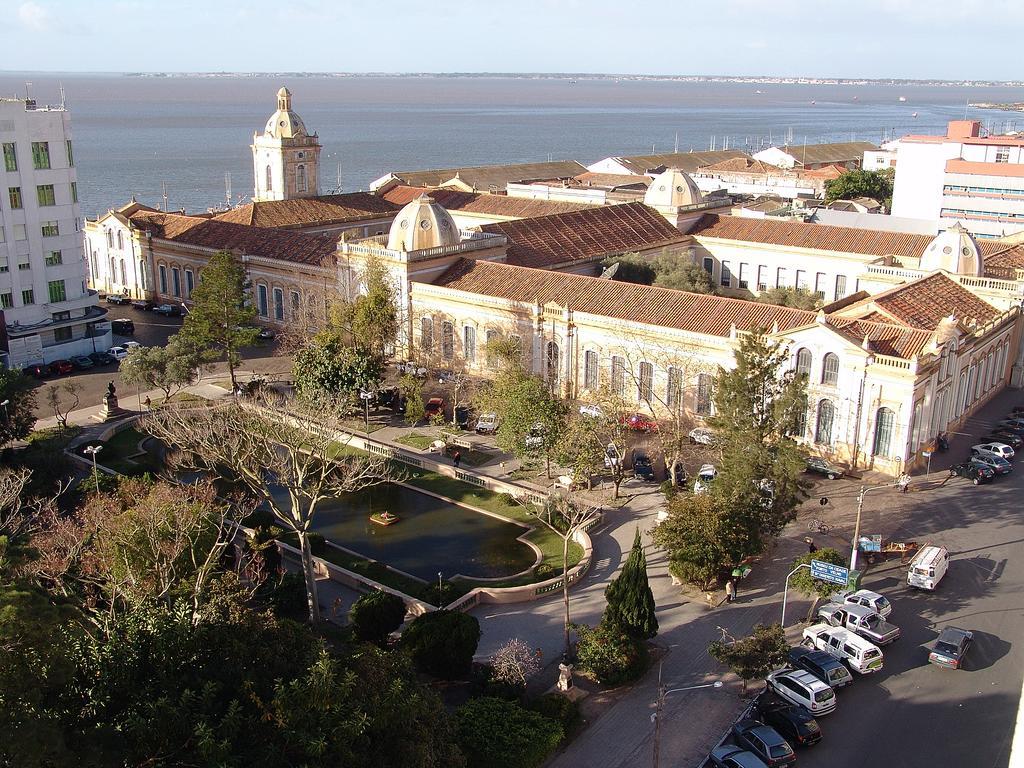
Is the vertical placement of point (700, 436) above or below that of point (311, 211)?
below

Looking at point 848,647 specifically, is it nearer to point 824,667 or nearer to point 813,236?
point 824,667

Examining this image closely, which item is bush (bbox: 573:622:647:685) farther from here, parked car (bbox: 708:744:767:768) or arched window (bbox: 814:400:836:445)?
arched window (bbox: 814:400:836:445)

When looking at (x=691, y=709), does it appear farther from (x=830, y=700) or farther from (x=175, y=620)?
(x=175, y=620)

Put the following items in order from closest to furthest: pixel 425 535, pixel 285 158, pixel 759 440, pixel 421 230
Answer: pixel 759 440 < pixel 425 535 < pixel 421 230 < pixel 285 158

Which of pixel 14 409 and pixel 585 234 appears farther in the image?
pixel 585 234

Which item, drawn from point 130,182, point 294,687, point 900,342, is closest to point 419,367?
point 900,342

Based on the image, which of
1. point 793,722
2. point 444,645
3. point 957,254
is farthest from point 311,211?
point 793,722

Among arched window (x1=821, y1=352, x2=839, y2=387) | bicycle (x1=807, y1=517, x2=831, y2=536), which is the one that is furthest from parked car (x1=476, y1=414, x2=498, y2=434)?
bicycle (x1=807, y1=517, x2=831, y2=536)
